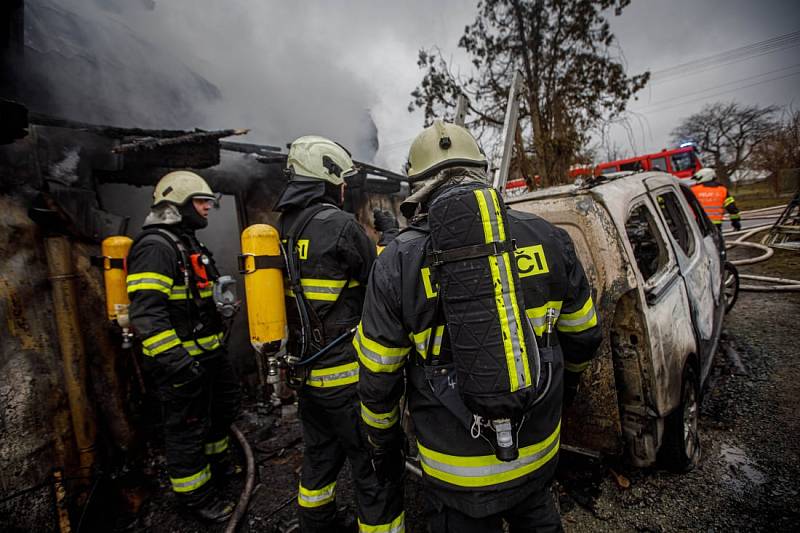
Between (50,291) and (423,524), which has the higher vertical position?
(50,291)

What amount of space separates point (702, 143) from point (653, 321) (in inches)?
1716

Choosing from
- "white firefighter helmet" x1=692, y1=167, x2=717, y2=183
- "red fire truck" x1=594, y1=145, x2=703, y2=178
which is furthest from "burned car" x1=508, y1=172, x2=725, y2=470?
"red fire truck" x1=594, y1=145, x2=703, y2=178

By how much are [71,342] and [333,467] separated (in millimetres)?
2307

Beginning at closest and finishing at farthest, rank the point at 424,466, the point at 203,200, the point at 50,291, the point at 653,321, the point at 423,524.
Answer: the point at 424,466, the point at 653,321, the point at 423,524, the point at 50,291, the point at 203,200

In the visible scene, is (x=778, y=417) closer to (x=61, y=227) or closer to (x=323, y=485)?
(x=323, y=485)

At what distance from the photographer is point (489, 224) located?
3.57 feet

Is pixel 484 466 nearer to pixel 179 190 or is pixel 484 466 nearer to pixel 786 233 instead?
pixel 179 190

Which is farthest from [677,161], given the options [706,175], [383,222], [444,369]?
[444,369]

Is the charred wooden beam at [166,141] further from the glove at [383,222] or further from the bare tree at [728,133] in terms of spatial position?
the bare tree at [728,133]

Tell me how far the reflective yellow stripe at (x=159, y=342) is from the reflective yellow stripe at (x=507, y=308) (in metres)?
2.24

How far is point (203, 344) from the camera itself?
104 inches

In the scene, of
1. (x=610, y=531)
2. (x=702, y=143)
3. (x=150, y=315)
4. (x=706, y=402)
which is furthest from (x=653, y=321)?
(x=702, y=143)

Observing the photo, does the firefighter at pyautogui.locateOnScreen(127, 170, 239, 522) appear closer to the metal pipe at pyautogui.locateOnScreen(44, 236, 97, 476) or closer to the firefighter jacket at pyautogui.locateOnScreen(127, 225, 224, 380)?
the firefighter jacket at pyautogui.locateOnScreen(127, 225, 224, 380)

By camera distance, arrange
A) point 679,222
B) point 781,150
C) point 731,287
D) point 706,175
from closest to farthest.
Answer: point 679,222, point 731,287, point 706,175, point 781,150
